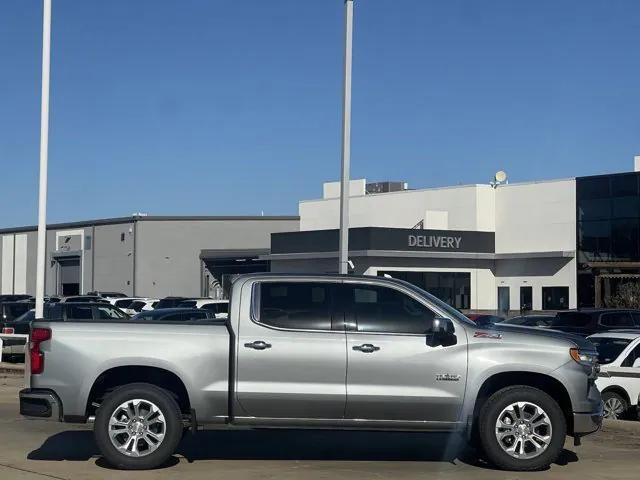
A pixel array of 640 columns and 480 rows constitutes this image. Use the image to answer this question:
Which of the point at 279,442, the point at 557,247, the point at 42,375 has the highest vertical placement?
the point at 557,247

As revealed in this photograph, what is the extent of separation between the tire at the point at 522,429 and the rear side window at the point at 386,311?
40.7 inches

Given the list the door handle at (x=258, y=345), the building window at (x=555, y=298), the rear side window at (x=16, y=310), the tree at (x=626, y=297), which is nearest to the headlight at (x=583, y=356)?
the door handle at (x=258, y=345)

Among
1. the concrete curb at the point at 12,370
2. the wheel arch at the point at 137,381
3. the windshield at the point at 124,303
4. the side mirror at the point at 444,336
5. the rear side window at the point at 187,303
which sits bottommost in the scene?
the concrete curb at the point at 12,370

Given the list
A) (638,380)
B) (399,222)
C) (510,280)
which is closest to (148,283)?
(399,222)

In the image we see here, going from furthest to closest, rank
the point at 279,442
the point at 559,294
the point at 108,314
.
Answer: the point at 559,294, the point at 108,314, the point at 279,442

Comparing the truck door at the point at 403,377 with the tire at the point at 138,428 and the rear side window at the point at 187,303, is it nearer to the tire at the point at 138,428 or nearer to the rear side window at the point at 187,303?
the tire at the point at 138,428

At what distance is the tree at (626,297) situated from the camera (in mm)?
41000

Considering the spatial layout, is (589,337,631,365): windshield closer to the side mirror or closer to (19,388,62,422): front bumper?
the side mirror

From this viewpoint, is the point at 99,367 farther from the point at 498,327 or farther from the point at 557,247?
the point at 557,247

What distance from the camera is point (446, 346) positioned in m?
9.38

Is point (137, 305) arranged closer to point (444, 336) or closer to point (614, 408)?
point (614, 408)

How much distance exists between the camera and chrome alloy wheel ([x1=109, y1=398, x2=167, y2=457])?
9391 millimetres

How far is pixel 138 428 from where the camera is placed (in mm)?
9430

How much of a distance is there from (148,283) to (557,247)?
30368mm
